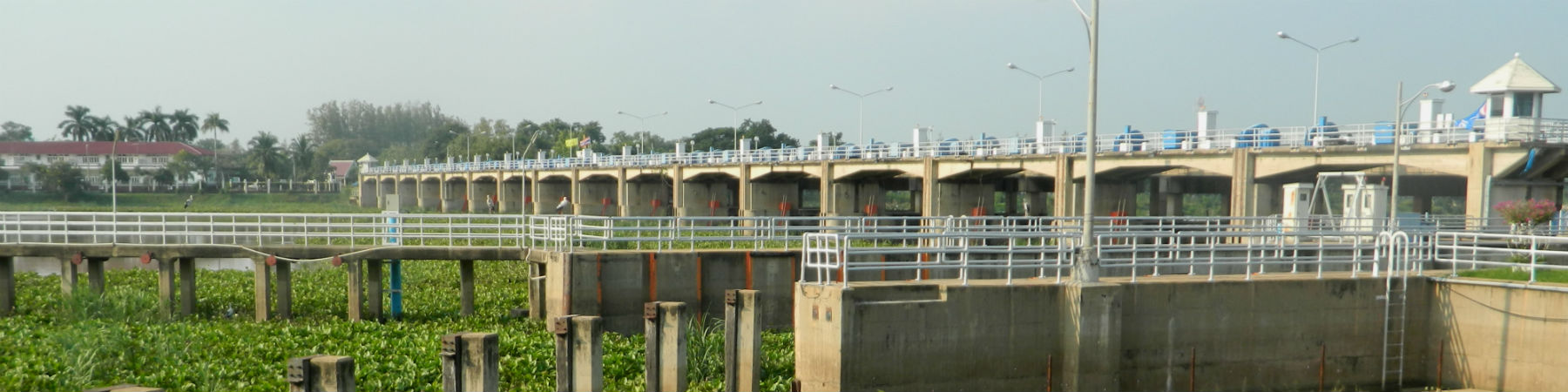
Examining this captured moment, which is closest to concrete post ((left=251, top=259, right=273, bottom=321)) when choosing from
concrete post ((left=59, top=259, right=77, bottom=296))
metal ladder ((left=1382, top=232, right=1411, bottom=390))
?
concrete post ((left=59, top=259, right=77, bottom=296))

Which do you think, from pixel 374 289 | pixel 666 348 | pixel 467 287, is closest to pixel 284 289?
pixel 374 289

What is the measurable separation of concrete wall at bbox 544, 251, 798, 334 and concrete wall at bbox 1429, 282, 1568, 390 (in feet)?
38.8

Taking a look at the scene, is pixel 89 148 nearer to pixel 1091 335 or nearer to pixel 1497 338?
pixel 1091 335

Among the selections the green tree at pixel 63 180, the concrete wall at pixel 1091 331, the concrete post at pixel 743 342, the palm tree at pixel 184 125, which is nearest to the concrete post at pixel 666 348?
the concrete post at pixel 743 342

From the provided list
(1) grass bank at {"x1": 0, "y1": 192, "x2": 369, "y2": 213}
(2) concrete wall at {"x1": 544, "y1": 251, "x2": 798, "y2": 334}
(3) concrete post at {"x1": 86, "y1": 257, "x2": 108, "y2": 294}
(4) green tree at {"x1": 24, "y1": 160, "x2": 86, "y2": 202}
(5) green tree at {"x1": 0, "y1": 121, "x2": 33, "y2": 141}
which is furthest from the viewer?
(5) green tree at {"x1": 0, "y1": 121, "x2": 33, "y2": 141}

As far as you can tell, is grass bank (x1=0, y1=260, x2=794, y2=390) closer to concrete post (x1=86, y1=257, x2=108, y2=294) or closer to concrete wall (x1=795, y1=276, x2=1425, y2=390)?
concrete post (x1=86, y1=257, x2=108, y2=294)

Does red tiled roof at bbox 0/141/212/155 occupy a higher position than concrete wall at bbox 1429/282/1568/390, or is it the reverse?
red tiled roof at bbox 0/141/212/155

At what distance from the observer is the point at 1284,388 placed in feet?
61.1

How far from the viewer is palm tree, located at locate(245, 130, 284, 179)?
13088cm

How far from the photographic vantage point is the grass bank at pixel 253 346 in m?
17.7

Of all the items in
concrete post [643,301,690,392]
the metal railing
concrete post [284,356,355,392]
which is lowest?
concrete post [643,301,690,392]

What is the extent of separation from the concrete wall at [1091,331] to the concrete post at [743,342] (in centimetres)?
67

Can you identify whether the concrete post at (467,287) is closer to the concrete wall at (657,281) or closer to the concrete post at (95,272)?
the concrete wall at (657,281)

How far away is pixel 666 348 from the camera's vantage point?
1619 centimetres
